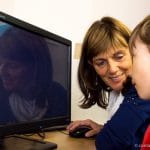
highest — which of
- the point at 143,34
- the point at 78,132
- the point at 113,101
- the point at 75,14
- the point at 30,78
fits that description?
the point at 75,14

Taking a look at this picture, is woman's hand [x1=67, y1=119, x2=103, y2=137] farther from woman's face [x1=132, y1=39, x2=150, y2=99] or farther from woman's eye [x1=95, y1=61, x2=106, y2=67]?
woman's face [x1=132, y1=39, x2=150, y2=99]

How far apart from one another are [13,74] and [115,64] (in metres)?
0.49

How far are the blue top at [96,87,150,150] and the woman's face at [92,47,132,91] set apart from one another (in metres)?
0.43

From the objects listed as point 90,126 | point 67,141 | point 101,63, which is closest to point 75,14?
point 101,63

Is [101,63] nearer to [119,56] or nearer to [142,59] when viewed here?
[119,56]

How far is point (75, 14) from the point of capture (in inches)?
64.7

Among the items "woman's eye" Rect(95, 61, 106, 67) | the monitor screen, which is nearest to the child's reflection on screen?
the monitor screen

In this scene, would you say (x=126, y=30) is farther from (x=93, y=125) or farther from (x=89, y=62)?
(x=93, y=125)

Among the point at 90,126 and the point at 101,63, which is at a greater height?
the point at 101,63

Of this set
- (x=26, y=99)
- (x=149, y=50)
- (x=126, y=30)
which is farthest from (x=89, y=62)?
(x=149, y=50)

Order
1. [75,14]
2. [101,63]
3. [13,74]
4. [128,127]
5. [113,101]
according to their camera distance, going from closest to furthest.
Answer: [128,127] → [13,74] → [101,63] → [113,101] → [75,14]

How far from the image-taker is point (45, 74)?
3.66 feet

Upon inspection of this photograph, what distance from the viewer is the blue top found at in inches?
30.6

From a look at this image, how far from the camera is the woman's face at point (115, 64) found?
1.28 meters
